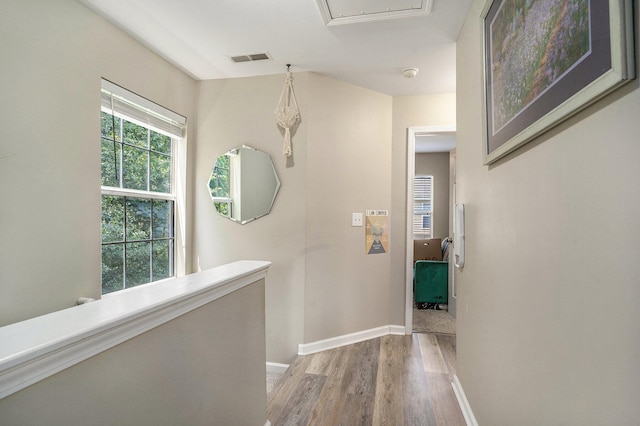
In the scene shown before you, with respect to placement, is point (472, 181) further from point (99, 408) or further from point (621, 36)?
point (99, 408)

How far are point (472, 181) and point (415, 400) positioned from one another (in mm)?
1446

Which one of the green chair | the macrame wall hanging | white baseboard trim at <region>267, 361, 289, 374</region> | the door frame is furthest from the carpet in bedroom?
the macrame wall hanging

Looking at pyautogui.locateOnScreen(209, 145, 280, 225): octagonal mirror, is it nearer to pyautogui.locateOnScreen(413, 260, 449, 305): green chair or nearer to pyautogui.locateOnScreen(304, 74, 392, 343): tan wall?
pyautogui.locateOnScreen(304, 74, 392, 343): tan wall

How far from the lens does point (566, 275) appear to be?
822mm

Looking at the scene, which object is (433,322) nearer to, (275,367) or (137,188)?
(275,367)

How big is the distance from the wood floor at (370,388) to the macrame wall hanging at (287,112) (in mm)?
1790

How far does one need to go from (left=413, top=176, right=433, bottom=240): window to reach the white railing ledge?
209 inches

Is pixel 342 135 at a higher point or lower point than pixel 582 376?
higher

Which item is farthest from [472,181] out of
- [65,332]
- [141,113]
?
[141,113]

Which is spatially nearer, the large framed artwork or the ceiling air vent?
the large framed artwork

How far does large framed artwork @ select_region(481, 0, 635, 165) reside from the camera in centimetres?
61

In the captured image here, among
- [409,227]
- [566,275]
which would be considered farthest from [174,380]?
[409,227]

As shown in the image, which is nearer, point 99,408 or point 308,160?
point 99,408

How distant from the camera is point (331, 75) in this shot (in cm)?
278
